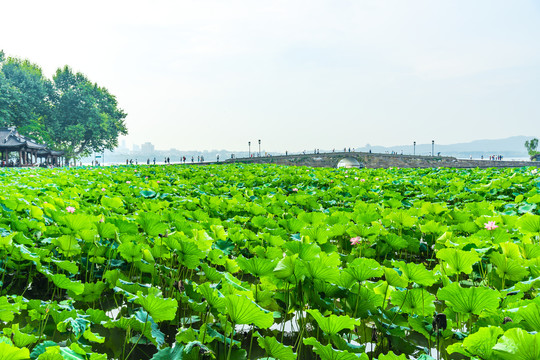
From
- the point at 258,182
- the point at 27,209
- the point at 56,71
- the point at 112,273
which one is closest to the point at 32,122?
the point at 56,71

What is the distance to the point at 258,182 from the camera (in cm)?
899

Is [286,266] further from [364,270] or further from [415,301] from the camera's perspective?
[415,301]

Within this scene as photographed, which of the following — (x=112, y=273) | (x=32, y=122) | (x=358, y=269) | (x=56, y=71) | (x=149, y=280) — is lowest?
(x=149, y=280)

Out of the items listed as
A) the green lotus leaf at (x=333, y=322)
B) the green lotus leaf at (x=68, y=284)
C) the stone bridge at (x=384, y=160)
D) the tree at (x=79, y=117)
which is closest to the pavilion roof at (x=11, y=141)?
the tree at (x=79, y=117)

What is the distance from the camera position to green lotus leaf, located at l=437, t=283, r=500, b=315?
1318mm

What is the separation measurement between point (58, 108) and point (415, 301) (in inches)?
1888

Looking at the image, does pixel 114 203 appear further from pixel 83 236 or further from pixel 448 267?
pixel 448 267

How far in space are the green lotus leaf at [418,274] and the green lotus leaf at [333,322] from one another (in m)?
0.48

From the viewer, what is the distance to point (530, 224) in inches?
94.7

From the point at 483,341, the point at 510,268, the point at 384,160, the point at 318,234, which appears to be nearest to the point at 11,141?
the point at 318,234

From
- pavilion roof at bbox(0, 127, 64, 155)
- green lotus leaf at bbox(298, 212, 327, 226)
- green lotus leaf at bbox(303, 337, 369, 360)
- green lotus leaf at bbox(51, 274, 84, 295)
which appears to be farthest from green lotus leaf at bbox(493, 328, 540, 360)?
pavilion roof at bbox(0, 127, 64, 155)

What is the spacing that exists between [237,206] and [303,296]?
2309 mm

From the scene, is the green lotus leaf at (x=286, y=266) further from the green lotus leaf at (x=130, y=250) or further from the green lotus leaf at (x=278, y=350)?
the green lotus leaf at (x=130, y=250)

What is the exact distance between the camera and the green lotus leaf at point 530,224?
237cm
